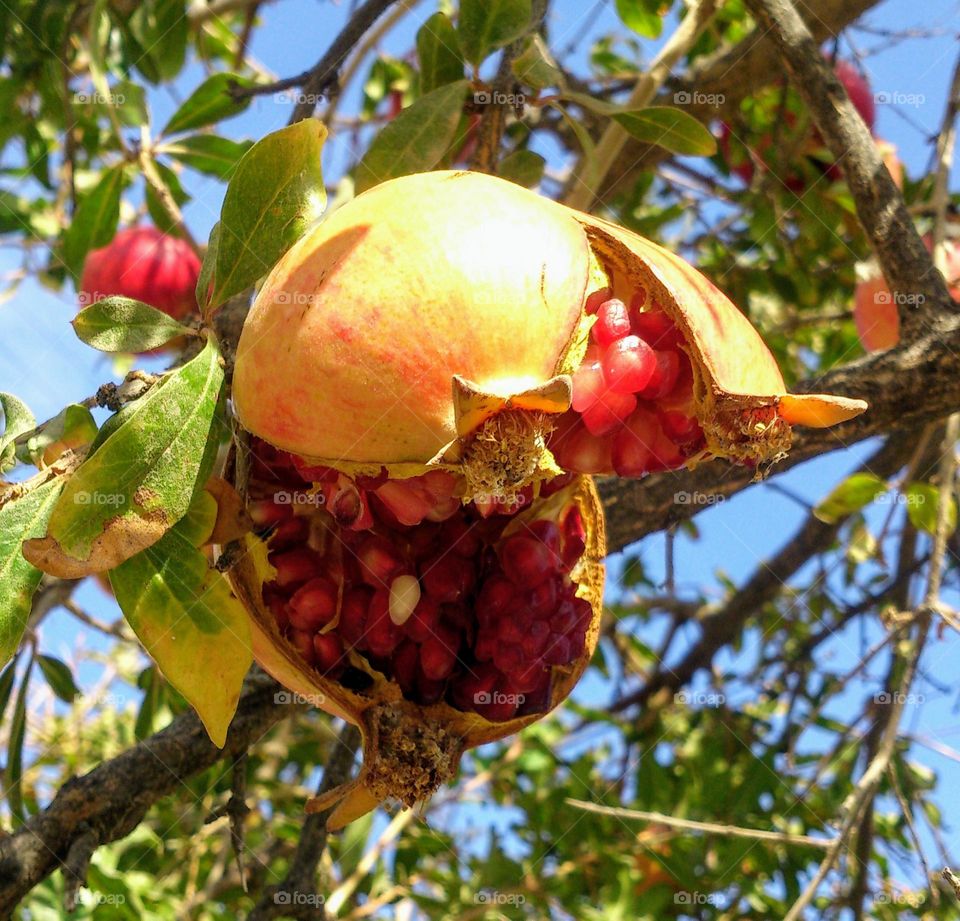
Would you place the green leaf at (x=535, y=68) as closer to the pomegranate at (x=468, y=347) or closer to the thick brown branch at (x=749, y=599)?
the pomegranate at (x=468, y=347)

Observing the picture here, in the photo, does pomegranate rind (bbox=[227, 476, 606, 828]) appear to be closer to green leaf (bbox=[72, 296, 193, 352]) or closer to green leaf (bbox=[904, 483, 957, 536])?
green leaf (bbox=[72, 296, 193, 352])

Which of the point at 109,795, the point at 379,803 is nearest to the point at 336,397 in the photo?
the point at 379,803

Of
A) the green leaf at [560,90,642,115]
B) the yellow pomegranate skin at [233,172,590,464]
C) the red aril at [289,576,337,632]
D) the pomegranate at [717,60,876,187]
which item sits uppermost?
the pomegranate at [717,60,876,187]

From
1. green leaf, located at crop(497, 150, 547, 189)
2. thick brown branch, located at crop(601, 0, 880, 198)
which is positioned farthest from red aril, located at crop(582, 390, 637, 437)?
thick brown branch, located at crop(601, 0, 880, 198)

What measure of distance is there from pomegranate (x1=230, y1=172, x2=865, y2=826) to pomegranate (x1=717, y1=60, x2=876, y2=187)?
137 centimetres

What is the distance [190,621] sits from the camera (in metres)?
1.03

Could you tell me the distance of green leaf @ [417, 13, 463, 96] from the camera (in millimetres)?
1681

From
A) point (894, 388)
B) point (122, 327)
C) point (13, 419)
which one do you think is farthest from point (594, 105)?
point (13, 419)

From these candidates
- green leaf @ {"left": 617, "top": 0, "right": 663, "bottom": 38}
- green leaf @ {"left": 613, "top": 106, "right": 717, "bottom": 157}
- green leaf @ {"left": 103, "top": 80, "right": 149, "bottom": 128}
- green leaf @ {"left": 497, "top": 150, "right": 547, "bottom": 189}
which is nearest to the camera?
green leaf @ {"left": 613, "top": 106, "right": 717, "bottom": 157}

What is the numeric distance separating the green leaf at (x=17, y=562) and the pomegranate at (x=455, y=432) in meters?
0.20

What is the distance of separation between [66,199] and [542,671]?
88.9 inches

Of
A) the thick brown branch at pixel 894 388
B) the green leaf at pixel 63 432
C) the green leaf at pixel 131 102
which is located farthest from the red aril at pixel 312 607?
the green leaf at pixel 131 102

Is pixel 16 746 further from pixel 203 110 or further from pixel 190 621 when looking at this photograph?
pixel 203 110

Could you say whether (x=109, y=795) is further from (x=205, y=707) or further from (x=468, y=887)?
(x=468, y=887)
